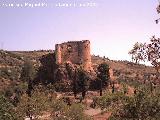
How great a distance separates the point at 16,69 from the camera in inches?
6196

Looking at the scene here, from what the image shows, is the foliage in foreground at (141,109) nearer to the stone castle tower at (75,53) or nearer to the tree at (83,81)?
the tree at (83,81)

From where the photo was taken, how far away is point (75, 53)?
108500 mm

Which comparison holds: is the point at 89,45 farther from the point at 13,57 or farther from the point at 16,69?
the point at 13,57

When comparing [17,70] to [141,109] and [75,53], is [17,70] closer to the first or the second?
[75,53]

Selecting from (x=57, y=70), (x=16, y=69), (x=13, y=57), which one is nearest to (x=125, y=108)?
(x=57, y=70)

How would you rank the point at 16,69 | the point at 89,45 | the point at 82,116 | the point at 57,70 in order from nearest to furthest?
the point at 82,116 → the point at 57,70 → the point at 89,45 → the point at 16,69

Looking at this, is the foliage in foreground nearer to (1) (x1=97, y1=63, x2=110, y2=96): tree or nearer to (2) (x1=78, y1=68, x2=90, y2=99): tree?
(2) (x1=78, y1=68, x2=90, y2=99): tree

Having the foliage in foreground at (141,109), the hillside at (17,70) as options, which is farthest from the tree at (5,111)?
the hillside at (17,70)

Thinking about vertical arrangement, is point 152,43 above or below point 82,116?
above

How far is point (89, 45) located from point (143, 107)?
2982 inches

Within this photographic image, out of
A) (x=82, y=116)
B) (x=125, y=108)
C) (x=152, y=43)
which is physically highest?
(x=152, y=43)

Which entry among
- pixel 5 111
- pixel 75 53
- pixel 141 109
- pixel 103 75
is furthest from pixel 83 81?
pixel 141 109

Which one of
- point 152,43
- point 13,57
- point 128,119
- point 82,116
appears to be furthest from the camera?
point 13,57

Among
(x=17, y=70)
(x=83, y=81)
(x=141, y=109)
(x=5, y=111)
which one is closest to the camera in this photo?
(x=141, y=109)
